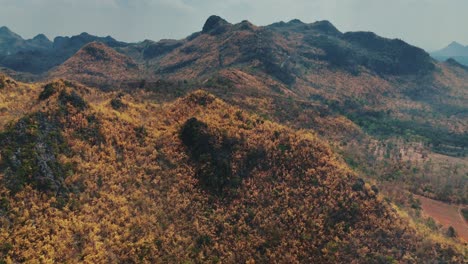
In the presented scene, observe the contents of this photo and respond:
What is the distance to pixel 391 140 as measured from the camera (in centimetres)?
14800

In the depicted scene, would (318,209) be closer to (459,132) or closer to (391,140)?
(391,140)

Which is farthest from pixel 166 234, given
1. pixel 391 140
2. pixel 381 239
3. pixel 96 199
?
pixel 391 140

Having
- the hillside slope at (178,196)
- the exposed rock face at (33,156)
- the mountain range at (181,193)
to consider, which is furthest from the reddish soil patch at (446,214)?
the exposed rock face at (33,156)

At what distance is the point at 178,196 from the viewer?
5712 cm

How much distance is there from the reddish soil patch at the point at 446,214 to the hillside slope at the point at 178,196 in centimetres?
3062

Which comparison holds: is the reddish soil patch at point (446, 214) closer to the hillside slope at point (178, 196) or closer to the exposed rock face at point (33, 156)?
the hillside slope at point (178, 196)

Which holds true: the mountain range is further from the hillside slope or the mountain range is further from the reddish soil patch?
the reddish soil patch

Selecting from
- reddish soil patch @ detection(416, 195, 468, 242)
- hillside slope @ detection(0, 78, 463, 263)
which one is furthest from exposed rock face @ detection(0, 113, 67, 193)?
reddish soil patch @ detection(416, 195, 468, 242)

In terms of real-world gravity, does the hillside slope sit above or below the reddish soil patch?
above

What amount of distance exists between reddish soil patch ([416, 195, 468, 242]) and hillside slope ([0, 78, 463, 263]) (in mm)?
30624

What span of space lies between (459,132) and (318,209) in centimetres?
15046

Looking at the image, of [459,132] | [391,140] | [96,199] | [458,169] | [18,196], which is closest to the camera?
[18,196]

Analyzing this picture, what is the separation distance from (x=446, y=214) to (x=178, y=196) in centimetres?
7276

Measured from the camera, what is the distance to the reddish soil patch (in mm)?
80787
